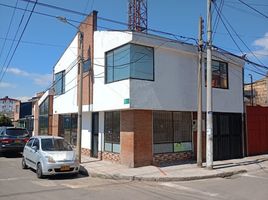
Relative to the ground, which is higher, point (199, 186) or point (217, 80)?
point (217, 80)

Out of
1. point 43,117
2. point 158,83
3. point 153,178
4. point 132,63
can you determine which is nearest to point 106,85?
point 132,63

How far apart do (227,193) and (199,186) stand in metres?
1.39

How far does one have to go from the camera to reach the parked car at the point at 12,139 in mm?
20612

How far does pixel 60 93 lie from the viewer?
79.0 feet

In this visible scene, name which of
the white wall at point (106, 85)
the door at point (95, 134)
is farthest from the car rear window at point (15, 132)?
the white wall at point (106, 85)

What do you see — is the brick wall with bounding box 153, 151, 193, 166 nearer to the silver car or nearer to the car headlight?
the silver car

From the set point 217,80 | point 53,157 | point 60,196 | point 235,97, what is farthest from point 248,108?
point 60,196

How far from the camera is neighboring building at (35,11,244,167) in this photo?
50.9 feet

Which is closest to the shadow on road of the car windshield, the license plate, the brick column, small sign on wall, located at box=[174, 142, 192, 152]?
the car windshield

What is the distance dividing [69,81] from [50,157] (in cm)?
1027

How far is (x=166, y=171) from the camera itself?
1448 centimetres

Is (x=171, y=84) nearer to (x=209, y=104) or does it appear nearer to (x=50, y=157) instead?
(x=209, y=104)

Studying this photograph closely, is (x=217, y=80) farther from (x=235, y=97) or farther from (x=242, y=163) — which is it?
(x=242, y=163)

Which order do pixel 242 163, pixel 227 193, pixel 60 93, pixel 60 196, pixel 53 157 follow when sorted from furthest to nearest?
pixel 60 93 < pixel 242 163 < pixel 53 157 < pixel 227 193 < pixel 60 196
